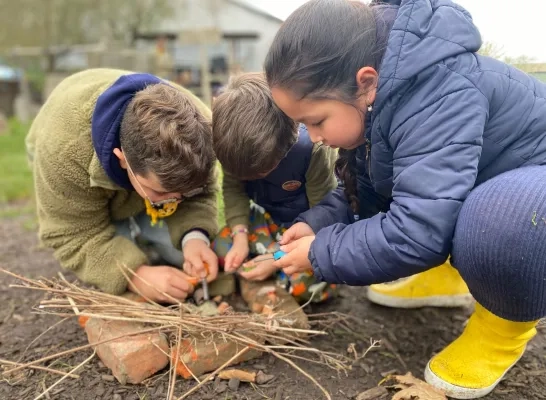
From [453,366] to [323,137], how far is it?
2.75ft

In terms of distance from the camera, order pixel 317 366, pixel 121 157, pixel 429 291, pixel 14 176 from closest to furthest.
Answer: pixel 317 366
pixel 121 157
pixel 429 291
pixel 14 176

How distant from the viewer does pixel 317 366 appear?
5.77 ft

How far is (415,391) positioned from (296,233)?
67 centimetres

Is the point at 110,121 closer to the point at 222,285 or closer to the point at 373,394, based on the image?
the point at 222,285

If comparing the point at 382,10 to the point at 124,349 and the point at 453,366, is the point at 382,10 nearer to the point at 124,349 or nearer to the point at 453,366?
the point at 453,366

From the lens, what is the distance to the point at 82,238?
7.02 ft

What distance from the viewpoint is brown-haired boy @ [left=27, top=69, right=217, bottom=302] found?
69.5 inches

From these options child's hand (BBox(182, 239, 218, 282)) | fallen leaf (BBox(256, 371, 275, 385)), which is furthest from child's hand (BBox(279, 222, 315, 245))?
fallen leaf (BBox(256, 371, 275, 385))

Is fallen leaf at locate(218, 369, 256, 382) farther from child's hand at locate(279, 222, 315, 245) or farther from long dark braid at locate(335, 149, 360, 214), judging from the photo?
long dark braid at locate(335, 149, 360, 214)

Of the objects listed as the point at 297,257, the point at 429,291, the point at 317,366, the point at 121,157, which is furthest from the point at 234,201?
the point at 429,291

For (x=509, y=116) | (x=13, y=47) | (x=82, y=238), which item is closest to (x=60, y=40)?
(x=13, y=47)

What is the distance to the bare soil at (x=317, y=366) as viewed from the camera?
163cm

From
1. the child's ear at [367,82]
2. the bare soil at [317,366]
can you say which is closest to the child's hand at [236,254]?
the bare soil at [317,366]

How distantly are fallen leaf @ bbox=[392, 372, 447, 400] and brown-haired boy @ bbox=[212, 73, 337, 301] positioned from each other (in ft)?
2.07
